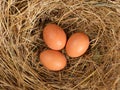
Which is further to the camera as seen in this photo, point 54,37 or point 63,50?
point 63,50

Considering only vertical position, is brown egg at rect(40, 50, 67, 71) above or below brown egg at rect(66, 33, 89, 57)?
below

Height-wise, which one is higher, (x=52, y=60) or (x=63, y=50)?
(x=63, y=50)

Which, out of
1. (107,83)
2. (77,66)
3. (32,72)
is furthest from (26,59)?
(107,83)

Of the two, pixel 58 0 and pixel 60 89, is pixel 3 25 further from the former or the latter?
pixel 60 89

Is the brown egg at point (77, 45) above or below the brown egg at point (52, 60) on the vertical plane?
above
